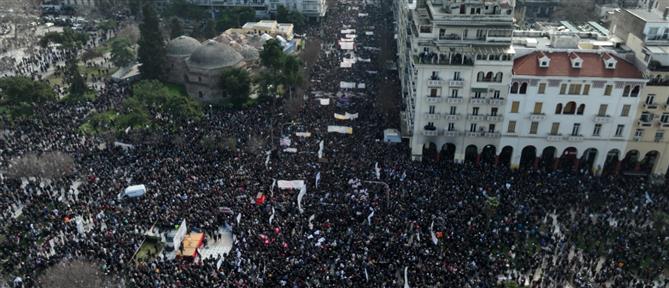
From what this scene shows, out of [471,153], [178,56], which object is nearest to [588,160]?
[471,153]

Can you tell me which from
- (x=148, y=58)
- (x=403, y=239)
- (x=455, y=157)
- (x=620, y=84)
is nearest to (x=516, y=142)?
(x=455, y=157)

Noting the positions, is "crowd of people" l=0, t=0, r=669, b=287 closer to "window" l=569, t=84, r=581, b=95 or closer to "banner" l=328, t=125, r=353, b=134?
"banner" l=328, t=125, r=353, b=134

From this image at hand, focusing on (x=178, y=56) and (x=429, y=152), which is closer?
(x=429, y=152)

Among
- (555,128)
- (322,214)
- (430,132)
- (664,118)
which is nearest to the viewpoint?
(322,214)

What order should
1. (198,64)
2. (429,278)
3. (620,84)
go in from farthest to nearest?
A: (198,64)
(620,84)
(429,278)

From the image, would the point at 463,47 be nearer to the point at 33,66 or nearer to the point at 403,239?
the point at 403,239

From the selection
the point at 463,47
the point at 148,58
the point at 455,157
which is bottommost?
the point at 455,157

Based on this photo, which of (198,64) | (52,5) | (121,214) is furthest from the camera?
(52,5)

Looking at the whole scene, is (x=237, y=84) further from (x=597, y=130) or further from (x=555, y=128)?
(x=597, y=130)
